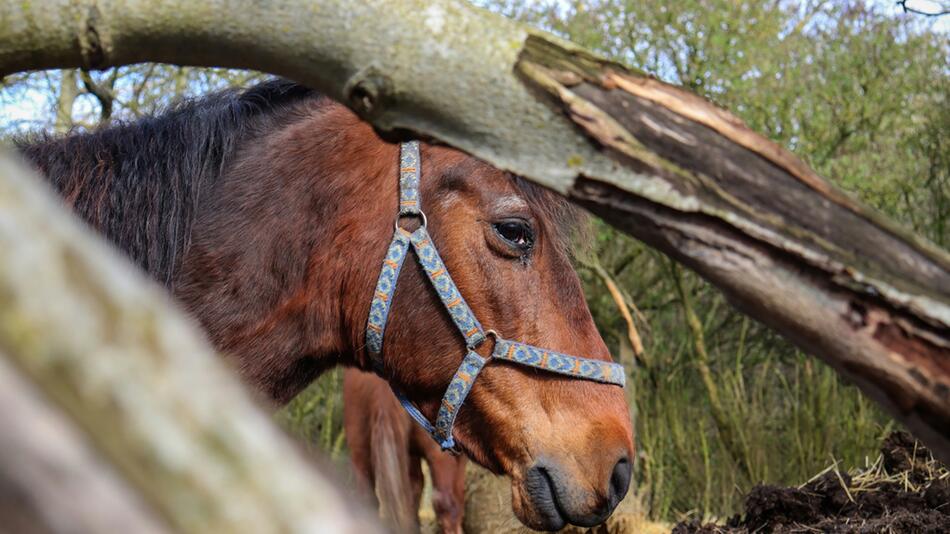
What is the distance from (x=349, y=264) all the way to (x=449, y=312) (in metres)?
0.32

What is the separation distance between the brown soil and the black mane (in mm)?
2061

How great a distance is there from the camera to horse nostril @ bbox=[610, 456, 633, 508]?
115 inches

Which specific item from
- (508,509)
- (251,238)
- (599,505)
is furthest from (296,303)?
(508,509)

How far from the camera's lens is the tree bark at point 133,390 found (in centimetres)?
70

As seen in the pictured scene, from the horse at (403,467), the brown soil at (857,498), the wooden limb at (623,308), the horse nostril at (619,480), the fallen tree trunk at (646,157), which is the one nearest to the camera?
the fallen tree trunk at (646,157)

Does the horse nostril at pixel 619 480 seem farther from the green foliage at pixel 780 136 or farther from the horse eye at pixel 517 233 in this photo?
the green foliage at pixel 780 136

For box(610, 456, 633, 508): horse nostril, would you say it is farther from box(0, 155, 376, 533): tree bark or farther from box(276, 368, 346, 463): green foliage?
box(276, 368, 346, 463): green foliage

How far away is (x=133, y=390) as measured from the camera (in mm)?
710

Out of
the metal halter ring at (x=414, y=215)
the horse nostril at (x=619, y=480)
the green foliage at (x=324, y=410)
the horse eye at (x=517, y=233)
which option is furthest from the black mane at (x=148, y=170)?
the green foliage at (x=324, y=410)

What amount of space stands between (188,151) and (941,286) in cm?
213

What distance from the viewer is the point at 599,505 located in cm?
288

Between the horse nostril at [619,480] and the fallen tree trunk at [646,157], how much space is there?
1.44 metres

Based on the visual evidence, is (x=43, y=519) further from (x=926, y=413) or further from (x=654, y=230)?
(x=926, y=413)

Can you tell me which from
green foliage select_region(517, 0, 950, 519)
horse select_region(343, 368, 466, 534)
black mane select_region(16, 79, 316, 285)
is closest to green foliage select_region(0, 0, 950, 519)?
green foliage select_region(517, 0, 950, 519)
